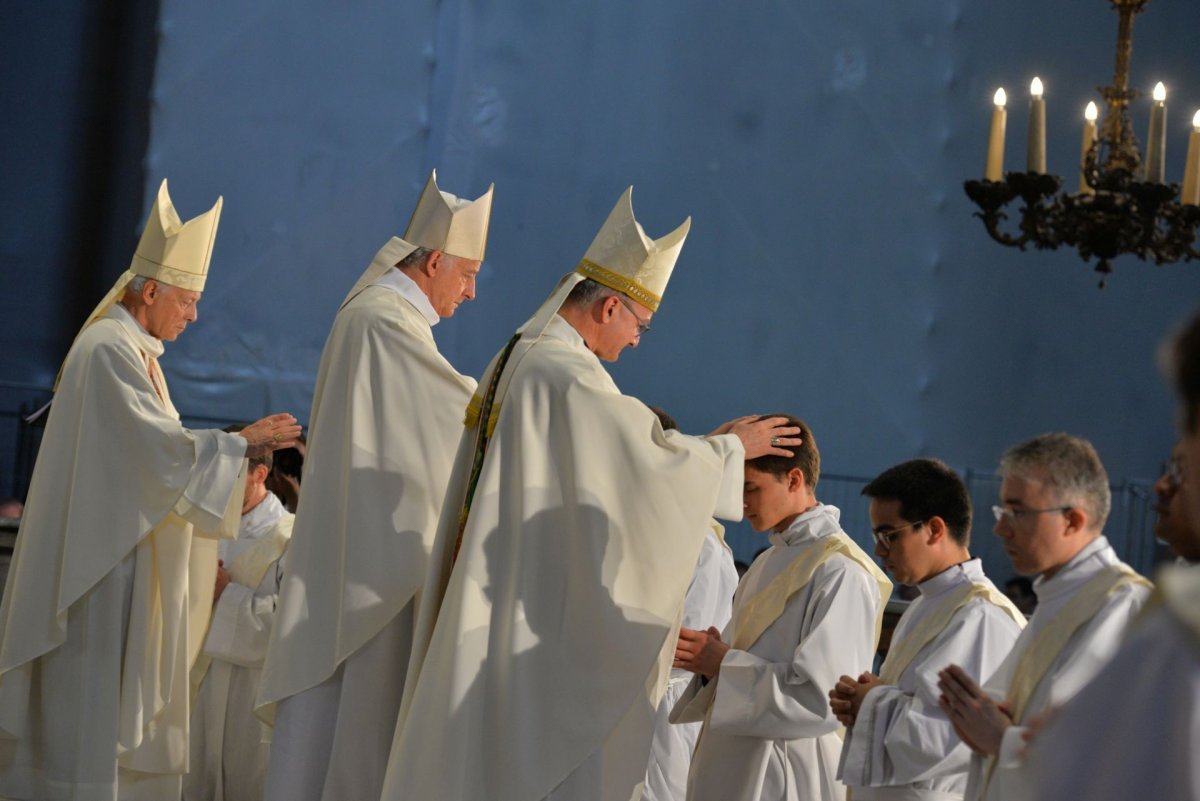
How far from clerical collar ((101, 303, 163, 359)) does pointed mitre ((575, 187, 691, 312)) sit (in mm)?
2092

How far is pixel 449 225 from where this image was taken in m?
4.74

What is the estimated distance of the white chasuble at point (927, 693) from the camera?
3203 mm

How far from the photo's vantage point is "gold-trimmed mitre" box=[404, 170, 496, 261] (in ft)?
15.5

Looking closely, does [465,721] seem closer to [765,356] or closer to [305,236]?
[305,236]

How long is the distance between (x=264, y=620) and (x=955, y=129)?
688cm

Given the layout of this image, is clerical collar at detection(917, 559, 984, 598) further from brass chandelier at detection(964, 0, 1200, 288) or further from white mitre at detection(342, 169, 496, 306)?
brass chandelier at detection(964, 0, 1200, 288)

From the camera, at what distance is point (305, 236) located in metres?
8.85

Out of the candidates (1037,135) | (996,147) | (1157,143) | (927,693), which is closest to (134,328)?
(927,693)

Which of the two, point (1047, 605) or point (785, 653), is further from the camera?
point (785, 653)

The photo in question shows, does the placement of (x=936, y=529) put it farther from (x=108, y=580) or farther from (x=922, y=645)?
(x=108, y=580)

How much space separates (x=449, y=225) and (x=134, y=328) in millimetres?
1463

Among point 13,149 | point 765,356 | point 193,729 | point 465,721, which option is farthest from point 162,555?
point 765,356

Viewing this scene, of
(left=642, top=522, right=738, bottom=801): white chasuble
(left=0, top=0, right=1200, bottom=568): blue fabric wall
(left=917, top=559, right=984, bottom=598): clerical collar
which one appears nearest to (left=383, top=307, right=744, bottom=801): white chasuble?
(left=917, top=559, right=984, bottom=598): clerical collar

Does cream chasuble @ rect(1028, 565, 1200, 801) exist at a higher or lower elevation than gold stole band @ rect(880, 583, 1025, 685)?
higher
